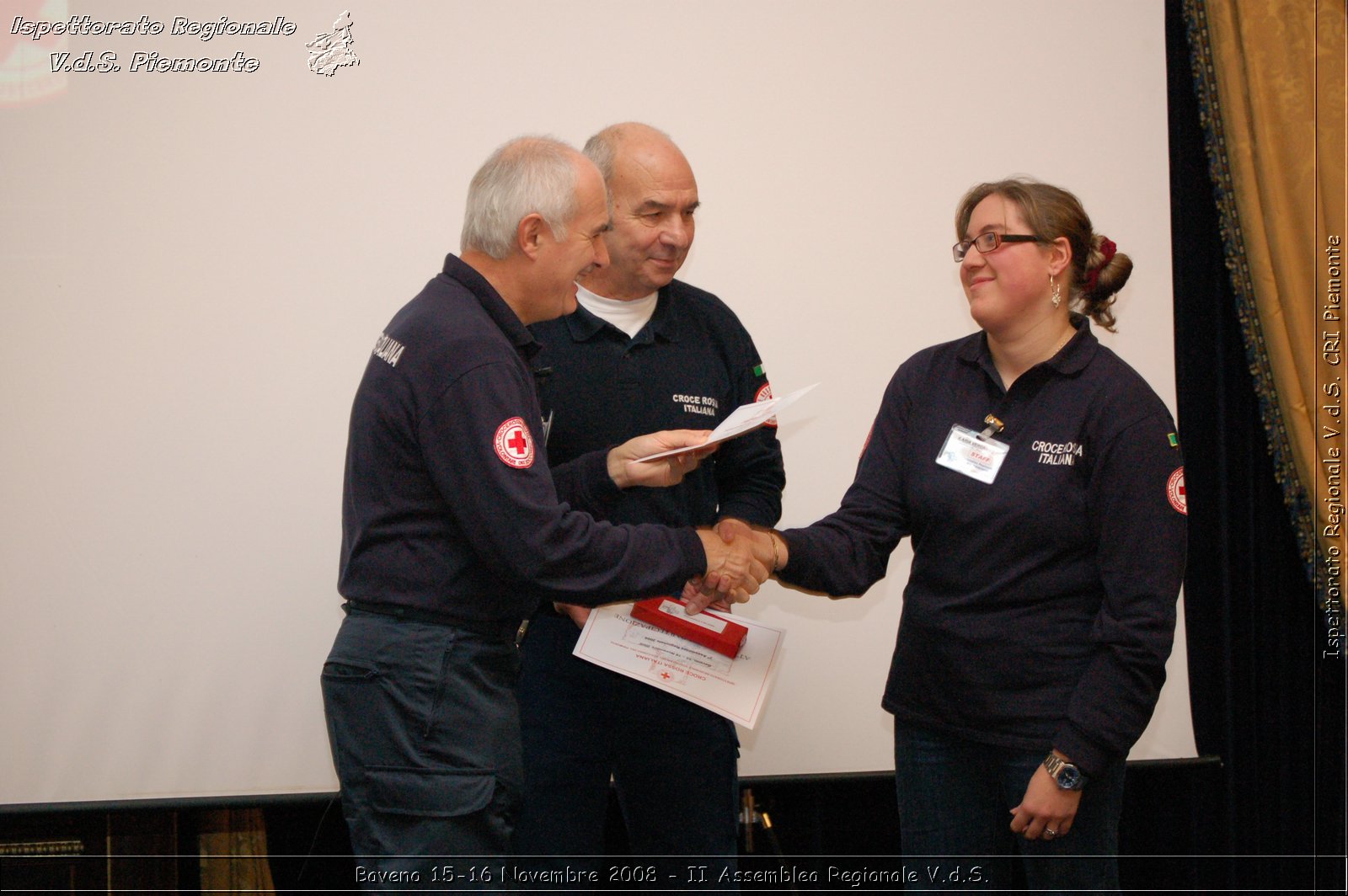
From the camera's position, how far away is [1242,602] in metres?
3.60

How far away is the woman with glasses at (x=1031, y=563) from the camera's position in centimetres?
194

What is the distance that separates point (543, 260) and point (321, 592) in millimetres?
1549

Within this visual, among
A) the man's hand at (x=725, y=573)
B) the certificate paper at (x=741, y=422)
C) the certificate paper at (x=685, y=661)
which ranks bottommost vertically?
the certificate paper at (x=685, y=661)

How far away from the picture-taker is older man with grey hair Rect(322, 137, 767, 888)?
1.74m

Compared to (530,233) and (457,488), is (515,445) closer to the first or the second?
(457,488)

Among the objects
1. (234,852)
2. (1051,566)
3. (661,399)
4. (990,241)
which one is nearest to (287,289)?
(661,399)

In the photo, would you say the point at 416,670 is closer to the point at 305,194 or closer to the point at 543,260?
the point at 543,260

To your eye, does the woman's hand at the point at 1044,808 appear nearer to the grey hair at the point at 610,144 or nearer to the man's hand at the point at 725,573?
the man's hand at the point at 725,573

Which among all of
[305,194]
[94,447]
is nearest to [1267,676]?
[305,194]

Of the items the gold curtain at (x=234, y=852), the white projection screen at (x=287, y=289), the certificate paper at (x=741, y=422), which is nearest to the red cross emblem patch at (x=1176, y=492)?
the certificate paper at (x=741, y=422)

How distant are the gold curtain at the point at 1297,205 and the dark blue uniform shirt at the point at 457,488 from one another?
2.65 meters

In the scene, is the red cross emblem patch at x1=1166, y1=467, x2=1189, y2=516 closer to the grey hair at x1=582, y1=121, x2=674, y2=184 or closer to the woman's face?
the woman's face

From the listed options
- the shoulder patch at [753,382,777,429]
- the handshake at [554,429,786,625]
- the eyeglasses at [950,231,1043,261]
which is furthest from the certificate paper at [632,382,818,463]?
the eyeglasses at [950,231,1043,261]

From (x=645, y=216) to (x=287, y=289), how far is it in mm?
1250
